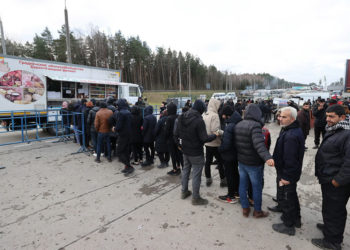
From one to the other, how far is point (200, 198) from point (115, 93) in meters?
9.52

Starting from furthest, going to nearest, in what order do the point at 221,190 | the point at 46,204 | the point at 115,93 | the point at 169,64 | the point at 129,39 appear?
the point at 169,64
the point at 129,39
the point at 115,93
the point at 221,190
the point at 46,204

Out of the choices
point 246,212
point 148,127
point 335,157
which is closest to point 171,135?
point 148,127

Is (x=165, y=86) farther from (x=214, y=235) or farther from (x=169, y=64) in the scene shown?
(x=214, y=235)

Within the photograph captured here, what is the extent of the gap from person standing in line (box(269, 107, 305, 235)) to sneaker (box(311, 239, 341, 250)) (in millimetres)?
236

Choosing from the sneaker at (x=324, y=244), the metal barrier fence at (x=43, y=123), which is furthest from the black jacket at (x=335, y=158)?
the metal barrier fence at (x=43, y=123)

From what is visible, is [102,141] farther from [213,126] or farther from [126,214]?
[213,126]

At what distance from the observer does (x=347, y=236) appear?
8.04 ft

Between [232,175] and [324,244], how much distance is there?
53.3 inches

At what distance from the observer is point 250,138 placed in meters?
2.62

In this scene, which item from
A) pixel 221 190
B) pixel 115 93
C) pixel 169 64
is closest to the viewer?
pixel 221 190

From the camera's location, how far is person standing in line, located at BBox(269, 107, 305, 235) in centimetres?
229

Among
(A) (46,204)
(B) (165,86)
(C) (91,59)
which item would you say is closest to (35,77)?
(A) (46,204)

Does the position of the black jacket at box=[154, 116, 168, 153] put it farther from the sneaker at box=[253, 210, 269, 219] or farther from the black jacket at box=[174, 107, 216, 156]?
the sneaker at box=[253, 210, 269, 219]

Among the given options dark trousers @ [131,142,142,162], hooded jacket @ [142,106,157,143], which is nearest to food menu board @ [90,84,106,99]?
dark trousers @ [131,142,142,162]
